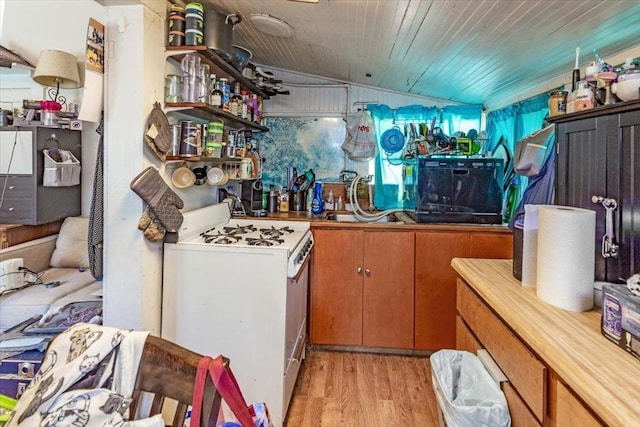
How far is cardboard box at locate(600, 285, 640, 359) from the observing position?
35.2 inches

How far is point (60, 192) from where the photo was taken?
3.22 metres

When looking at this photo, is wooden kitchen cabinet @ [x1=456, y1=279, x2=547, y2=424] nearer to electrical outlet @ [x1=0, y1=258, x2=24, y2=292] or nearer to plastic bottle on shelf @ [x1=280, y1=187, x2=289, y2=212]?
plastic bottle on shelf @ [x1=280, y1=187, x2=289, y2=212]

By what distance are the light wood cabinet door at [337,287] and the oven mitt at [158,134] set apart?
1.25m

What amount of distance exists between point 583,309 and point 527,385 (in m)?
0.31

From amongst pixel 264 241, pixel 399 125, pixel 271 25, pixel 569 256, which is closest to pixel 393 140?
pixel 399 125

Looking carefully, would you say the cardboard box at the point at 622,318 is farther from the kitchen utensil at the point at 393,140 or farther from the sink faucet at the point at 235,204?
the kitchen utensil at the point at 393,140

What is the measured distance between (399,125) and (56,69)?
298 centimetres

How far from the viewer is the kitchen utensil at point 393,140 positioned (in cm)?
362

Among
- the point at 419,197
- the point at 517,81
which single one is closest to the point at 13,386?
the point at 419,197

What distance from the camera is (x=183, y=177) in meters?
2.24

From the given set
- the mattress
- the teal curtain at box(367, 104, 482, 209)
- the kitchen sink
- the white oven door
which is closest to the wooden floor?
the white oven door

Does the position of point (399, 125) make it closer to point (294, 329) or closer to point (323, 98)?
point (323, 98)

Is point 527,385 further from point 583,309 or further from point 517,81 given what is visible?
point 517,81

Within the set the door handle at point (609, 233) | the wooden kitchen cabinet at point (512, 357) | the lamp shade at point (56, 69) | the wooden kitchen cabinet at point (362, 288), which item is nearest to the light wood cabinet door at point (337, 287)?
the wooden kitchen cabinet at point (362, 288)
